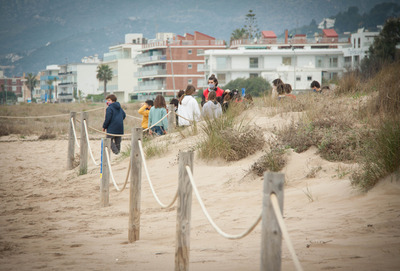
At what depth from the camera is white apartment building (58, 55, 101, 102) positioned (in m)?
128

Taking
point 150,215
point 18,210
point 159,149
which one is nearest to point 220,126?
point 159,149

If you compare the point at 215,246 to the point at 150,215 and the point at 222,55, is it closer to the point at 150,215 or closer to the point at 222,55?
the point at 150,215

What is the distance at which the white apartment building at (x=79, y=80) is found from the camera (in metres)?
128

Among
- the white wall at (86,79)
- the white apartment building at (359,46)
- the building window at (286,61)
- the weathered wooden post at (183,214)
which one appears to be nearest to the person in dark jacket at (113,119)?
the weathered wooden post at (183,214)

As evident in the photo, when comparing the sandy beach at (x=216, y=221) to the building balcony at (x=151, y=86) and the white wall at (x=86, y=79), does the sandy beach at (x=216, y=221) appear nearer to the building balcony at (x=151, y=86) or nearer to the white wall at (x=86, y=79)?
the building balcony at (x=151, y=86)

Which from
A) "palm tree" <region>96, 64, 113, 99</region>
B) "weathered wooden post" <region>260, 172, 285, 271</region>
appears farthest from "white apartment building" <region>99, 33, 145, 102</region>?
"weathered wooden post" <region>260, 172, 285, 271</region>

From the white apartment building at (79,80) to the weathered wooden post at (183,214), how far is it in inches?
4650

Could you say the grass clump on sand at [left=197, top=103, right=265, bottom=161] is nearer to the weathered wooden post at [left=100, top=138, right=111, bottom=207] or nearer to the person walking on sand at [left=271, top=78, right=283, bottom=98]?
the weathered wooden post at [left=100, top=138, right=111, bottom=207]

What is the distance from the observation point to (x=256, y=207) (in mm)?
6707

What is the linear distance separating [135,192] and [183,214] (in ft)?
5.32

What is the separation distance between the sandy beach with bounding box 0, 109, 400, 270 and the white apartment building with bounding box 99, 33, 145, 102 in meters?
86.9

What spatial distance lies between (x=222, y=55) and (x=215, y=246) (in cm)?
6754

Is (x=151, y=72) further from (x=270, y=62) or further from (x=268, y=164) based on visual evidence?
(x=268, y=164)

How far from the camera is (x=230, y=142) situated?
9.48m
